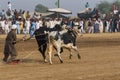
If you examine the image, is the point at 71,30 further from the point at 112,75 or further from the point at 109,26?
the point at 109,26

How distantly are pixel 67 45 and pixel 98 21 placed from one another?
2483 cm

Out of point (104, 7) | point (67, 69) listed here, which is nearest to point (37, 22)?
point (67, 69)

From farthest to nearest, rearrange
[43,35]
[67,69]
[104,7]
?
[104,7] → [43,35] → [67,69]

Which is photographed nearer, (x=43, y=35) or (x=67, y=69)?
(x=67, y=69)

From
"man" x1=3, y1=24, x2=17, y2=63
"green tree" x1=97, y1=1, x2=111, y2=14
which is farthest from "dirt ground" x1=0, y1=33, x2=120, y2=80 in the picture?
"green tree" x1=97, y1=1, x2=111, y2=14

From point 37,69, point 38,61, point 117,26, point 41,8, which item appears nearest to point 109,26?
point 117,26

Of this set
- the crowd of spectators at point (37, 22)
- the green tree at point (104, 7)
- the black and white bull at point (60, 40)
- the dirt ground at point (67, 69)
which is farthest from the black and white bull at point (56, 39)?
the green tree at point (104, 7)

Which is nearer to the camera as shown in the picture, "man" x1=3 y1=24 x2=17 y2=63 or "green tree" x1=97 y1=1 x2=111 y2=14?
"man" x1=3 y1=24 x2=17 y2=63

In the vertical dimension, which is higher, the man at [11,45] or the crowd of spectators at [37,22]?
the man at [11,45]

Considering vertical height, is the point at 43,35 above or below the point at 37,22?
above

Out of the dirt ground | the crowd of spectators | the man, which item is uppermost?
the man

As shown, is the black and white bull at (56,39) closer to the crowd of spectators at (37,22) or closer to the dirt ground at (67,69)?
the dirt ground at (67,69)

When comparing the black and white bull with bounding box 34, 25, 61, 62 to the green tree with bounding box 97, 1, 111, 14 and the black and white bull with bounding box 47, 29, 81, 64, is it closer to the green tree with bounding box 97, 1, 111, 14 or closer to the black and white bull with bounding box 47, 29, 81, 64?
the black and white bull with bounding box 47, 29, 81, 64

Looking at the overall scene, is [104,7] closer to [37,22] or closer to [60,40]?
[37,22]
